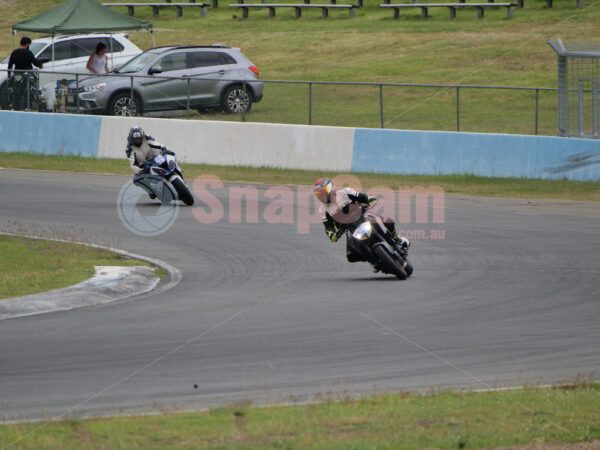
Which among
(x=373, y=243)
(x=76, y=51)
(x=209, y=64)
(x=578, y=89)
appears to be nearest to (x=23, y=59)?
(x=76, y=51)

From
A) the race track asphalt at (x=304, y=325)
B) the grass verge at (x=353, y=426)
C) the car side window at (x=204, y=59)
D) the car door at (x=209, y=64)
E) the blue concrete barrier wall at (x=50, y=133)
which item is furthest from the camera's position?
the car side window at (x=204, y=59)

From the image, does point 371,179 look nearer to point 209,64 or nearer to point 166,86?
point 166,86

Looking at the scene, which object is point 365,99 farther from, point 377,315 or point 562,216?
point 377,315

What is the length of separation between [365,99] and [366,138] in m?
5.10

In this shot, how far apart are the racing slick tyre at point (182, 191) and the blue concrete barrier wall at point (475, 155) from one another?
551cm

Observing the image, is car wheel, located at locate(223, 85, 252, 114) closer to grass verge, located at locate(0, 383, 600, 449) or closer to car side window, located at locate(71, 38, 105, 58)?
car side window, located at locate(71, 38, 105, 58)

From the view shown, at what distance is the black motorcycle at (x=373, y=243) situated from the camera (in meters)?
11.4

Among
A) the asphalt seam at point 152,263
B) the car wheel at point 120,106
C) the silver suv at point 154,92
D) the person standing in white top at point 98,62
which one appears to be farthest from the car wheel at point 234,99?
the asphalt seam at point 152,263

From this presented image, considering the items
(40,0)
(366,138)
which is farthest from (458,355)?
(40,0)

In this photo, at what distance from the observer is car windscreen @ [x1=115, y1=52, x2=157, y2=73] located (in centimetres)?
2634

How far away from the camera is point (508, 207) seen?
17531mm

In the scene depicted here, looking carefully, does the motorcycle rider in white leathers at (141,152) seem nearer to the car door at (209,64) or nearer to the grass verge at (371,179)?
the grass verge at (371,179)

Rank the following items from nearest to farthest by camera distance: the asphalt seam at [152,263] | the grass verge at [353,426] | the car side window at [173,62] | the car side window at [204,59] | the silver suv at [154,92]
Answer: the grass verge at [353,426], the asphalt seam at [152,263], the silver suv at [154,92], the car side window at [173,62], the car side window at [204,59]

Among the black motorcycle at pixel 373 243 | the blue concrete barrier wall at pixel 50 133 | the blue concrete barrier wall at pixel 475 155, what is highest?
the blue concrete barrier wall at pixel 50 133
